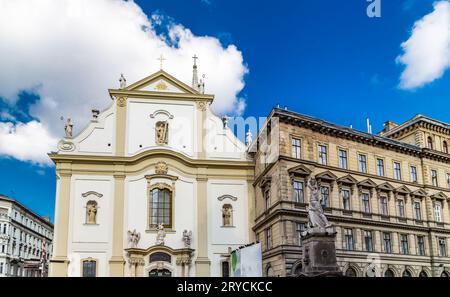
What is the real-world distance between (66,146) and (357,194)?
19528mm

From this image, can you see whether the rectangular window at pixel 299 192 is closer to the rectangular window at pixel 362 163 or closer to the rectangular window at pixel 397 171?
the rectangular window at pixel 362 163

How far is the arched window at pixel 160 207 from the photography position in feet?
109

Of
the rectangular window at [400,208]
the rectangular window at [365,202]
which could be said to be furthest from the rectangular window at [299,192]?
the rectangular window at [400,208]

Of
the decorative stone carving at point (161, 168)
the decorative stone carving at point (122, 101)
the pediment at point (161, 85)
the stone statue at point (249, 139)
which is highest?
the pediment at point (161, 85)

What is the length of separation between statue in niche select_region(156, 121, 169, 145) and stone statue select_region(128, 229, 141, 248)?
6433mm

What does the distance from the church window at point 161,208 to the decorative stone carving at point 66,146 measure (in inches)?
243

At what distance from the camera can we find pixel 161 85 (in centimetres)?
3581

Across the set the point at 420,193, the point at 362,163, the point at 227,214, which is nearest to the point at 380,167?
the point at 362,163

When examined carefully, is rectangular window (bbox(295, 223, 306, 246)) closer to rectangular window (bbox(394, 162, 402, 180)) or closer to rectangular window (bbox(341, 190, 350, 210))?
rectangular window (bbox(341, 190, 350, 210))

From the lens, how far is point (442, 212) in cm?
3794

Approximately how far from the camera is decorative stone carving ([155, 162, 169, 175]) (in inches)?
1346

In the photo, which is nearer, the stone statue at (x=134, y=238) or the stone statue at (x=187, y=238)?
the stone statue at (x=134, y=238)

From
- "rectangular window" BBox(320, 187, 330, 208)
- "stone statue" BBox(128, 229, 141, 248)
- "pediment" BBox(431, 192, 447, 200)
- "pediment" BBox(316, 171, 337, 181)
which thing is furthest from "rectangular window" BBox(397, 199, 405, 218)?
"stone statue" BBox(128, 229, 141, 248)

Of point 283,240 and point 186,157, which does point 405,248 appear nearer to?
point 283,240
